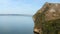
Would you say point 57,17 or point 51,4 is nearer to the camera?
point 57,17

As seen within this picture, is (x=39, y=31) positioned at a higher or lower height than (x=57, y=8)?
lower

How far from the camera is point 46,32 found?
287cm

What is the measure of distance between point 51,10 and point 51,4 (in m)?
0.19

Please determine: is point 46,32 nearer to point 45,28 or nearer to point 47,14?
point 45,28

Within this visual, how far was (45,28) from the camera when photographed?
2.86 metres

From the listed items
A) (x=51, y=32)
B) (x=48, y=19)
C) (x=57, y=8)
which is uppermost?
(x=57, y=8)

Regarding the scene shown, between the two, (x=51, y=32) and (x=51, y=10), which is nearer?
(x=51, y=32)

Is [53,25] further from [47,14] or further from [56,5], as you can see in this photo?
[56,5]

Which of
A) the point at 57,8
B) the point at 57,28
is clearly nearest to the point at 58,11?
the point at 57,8

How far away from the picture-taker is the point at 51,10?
3016 millimetres

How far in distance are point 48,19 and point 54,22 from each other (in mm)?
98

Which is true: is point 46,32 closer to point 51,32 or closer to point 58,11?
point 51,32

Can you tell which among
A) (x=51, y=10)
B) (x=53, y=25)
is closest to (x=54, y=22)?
(x=53, y=25)

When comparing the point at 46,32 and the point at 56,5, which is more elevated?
the point at 56,5
